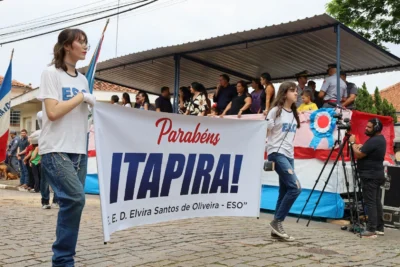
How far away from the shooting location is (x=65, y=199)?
358cm

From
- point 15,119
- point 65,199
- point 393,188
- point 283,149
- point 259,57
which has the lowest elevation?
point 393,188

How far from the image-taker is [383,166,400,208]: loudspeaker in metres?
7.72

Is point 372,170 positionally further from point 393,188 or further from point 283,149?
point 283,149

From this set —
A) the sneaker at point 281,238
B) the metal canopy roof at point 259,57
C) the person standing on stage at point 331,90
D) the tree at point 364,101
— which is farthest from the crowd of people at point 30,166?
the tree at point 364,101

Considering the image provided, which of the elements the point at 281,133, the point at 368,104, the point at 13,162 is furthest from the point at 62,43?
the point at 368,104

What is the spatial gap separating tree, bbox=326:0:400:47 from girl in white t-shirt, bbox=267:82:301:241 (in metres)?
11.6

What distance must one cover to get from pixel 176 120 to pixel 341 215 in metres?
4.44

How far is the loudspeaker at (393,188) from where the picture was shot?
7.72 metres

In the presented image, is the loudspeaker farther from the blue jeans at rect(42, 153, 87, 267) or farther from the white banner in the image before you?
the blue jeans at rect(42, 153, 87, 267)

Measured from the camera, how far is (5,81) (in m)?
8.36

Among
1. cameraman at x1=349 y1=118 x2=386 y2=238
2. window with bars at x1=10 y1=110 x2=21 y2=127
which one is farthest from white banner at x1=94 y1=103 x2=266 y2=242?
window with bars at x1=10 y1=110 x2=21 y2=127

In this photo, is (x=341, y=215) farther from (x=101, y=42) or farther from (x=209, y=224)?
(x=101, y=42)

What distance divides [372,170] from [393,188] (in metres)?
1.09

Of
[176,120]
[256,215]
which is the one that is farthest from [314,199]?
[176,120]
